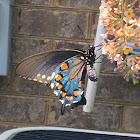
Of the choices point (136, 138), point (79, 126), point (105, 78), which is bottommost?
point (79, 126)

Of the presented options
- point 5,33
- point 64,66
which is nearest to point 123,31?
point 64,66

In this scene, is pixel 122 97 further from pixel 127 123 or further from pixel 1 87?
pixel 1 87

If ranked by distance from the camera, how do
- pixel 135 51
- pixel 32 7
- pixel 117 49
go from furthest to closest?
pixel 32 7
pixel 135 51
pixel 117 49

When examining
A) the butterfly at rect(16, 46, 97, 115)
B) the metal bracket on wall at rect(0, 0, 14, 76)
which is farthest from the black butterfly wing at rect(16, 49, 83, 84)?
the metal bracket on wall at rect(0, 0, 14, 76)

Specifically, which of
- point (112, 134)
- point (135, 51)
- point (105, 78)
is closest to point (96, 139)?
point (112, 134)

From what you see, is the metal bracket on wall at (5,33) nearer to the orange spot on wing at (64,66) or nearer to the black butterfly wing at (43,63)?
the black butterfly wing at (43,63)

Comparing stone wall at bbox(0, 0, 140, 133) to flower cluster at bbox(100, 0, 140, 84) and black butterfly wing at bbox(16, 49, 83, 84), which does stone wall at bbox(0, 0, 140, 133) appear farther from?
flower cluster at bbox(100, 0, 140, 84)
